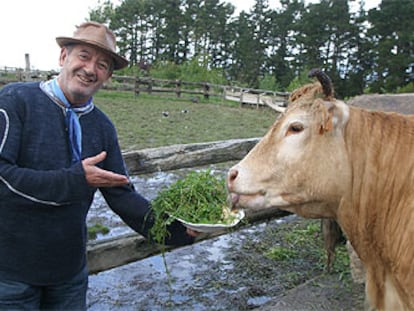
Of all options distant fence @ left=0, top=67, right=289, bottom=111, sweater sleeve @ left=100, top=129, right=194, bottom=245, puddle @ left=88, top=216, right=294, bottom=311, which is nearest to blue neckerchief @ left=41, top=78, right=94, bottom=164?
sweater sleeve @ left=100, top=129, right=194, bottom=245

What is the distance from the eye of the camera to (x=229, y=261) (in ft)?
15.0

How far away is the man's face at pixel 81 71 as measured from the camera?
7.32ft

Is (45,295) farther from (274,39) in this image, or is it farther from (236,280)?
(274,39)

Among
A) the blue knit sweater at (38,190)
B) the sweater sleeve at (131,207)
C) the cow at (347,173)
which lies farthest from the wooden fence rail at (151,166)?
the cow at (347,173)

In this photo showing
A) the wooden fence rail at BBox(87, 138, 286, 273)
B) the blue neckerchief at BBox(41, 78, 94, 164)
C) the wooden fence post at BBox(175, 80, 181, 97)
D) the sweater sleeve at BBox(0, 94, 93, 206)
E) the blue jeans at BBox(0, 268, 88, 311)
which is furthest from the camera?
the wooden fence post at BBox(175, 80, 181, 97)

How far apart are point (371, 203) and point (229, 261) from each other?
2570 mm

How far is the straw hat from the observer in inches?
89.1

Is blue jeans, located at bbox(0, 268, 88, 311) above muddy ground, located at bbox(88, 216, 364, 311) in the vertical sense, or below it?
above

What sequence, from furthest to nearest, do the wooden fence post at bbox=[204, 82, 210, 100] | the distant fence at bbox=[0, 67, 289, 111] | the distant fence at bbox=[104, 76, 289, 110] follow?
the wooden fence post at bbox=[204, 82, 210, 100], the distant fence at bbox=[104, 76, 289, 110], the distant fence at bbox=[0, 67, 289, 111]

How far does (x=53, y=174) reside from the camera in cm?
193

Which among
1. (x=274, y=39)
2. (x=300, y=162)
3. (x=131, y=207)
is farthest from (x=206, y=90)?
(x=274, y=39)

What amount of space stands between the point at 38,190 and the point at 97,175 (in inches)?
11.3

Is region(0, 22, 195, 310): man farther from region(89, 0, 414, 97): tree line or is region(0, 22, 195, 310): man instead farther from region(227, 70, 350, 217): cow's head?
region(89, 0, 414, 97): tree line

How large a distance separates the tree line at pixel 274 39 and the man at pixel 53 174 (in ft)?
88.9
